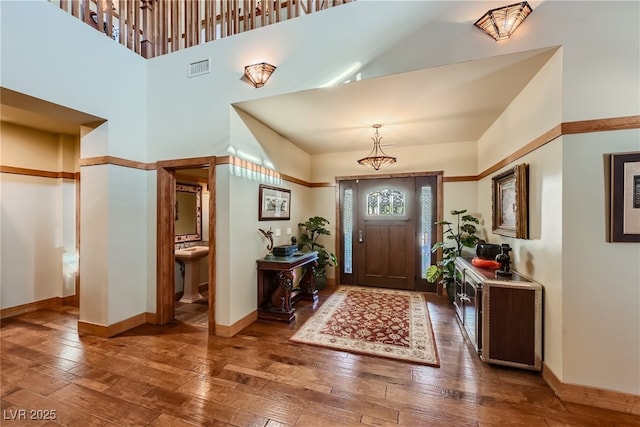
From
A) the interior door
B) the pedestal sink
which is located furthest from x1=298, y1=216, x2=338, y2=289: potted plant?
the pedestal sink

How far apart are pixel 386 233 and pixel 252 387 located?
3585 millimetres

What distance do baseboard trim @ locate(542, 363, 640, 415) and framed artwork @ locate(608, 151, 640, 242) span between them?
115 cm

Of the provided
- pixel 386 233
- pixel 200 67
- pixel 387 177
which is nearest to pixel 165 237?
pixel 200 67

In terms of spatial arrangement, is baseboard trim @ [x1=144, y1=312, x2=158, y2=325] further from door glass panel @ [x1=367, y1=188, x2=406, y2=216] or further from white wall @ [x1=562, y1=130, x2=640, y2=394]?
white wall @ [x1=562, y1=130, x2=640, y2=394]

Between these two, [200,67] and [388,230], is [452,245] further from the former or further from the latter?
[200,67]

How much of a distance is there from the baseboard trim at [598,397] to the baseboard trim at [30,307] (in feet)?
20.6

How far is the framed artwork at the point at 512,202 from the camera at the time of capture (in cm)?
255

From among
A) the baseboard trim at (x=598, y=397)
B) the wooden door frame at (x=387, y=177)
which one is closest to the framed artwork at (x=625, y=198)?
the baseboard trim at (x=598, y=397)

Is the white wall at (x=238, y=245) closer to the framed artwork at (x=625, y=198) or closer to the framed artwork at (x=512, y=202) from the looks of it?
the framed artwork at (x=512, y=202)

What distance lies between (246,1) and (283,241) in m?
3.26

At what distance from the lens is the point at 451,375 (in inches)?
91.6

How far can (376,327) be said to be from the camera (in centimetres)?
328

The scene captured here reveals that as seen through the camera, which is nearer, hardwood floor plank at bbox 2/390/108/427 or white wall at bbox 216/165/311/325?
hardwood floor plank at bbox 2/390/108/427

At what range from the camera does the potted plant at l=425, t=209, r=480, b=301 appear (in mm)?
4004
